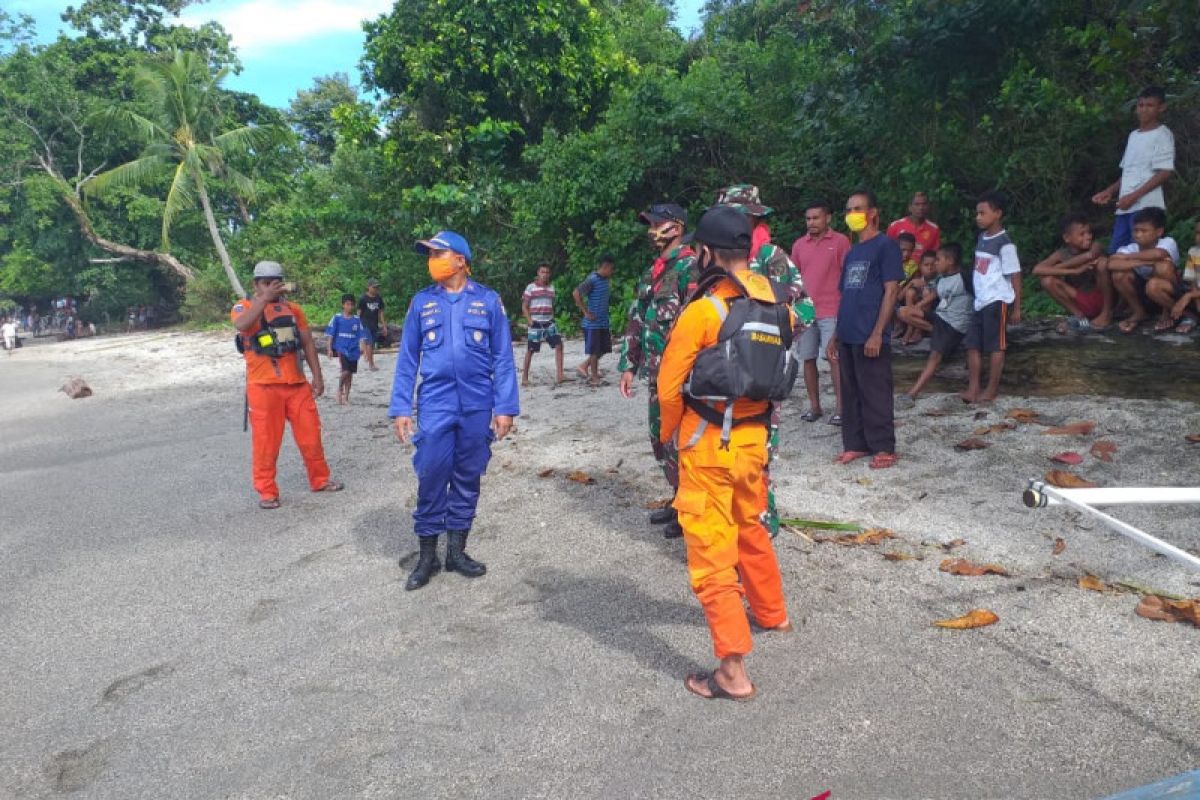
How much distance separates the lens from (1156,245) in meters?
6.92

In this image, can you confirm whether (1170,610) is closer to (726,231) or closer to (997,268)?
(726,231)

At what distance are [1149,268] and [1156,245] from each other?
23 centimetres

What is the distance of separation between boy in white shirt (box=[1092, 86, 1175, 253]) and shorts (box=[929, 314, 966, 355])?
164cm

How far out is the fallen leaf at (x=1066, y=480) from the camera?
4.98 m

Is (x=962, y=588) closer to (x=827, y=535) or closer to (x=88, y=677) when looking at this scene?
(x=827, y=535)

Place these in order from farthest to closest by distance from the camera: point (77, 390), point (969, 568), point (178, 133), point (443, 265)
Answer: point (178, 133), point (77, 390), point (443, 265), point (969, 568)

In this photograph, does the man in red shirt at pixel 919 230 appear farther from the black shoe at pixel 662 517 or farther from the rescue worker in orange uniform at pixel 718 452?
the rescue worker in orange uniform at pixel 718 452

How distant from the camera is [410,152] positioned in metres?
18.4

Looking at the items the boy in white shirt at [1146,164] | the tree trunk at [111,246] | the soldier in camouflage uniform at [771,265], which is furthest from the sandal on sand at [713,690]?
the tree trunk at [111,246]

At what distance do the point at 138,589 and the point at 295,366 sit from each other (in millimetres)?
2019

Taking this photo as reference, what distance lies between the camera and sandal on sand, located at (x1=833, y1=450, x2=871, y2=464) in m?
5.93

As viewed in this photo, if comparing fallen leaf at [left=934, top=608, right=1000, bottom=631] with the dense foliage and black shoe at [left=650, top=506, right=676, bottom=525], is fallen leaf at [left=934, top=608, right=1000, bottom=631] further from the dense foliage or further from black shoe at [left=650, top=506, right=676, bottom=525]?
the dense foliage

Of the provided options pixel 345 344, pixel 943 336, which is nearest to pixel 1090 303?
pixel 943 336

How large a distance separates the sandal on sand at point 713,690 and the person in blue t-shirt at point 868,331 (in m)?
3.03
